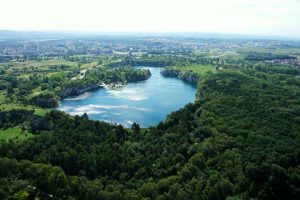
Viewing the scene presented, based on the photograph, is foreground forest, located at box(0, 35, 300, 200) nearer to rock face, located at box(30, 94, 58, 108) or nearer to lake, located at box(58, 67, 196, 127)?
lake, located at box(58, 67, 196, 127)

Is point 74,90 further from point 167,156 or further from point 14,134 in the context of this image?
point 167,156

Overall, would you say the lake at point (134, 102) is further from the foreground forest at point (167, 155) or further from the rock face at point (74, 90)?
the foreground forest at point (167, 155)

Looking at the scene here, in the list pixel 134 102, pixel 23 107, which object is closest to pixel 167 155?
pixel 23 107

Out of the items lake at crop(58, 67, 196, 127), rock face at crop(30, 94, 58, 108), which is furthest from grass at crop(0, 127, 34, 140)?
rock face at crop(30, 94, 58, 108)

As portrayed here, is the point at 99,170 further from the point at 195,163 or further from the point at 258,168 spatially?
the point at 258,168

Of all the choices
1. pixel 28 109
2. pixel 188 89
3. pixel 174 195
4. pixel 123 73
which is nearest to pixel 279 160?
pixel 174 195

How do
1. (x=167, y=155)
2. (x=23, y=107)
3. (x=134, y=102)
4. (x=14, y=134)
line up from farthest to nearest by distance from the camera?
(x=134, y=102) → (x=23, y=107) → (x=14, y=134) → (x=167, y=155)
